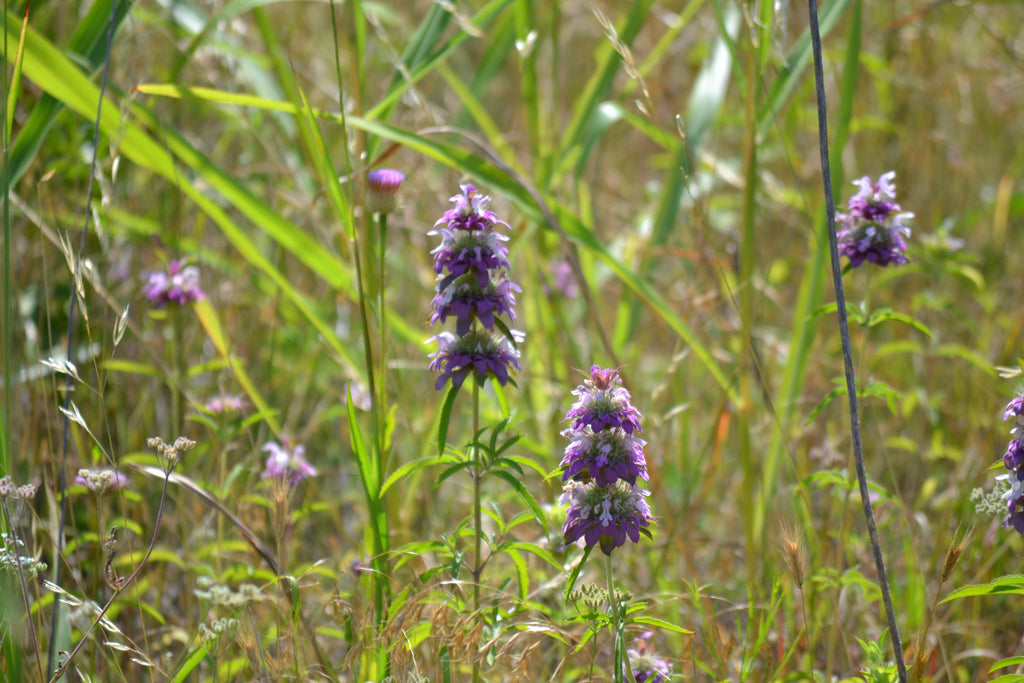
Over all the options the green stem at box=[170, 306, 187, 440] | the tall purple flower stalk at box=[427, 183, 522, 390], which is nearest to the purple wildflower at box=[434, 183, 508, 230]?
the tall purple flower stalk at box=[427, 183, 522, 390]

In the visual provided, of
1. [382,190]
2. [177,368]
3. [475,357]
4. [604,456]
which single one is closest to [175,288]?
[177,368]

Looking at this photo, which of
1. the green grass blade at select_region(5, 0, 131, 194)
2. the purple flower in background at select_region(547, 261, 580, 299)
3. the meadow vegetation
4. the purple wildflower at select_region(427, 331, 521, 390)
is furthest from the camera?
the purple flower in background at select_region(547, 261, 580, 299)

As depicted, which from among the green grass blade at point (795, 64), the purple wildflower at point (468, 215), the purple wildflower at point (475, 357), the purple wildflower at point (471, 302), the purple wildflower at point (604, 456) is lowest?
the purple wildflower at point (604, 456)

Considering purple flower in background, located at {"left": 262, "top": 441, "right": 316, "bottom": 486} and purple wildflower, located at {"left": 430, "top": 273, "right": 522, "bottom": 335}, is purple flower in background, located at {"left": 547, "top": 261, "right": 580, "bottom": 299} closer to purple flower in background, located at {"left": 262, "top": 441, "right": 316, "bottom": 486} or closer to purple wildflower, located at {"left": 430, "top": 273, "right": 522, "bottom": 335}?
purple flower in background, located at {"left": 262, "top": 441, "right": 316, "bottom": 486}

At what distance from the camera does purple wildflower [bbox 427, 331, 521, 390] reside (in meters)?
1.46

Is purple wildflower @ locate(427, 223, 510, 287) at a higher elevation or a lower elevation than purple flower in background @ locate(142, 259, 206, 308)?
lower

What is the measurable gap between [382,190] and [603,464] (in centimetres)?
70

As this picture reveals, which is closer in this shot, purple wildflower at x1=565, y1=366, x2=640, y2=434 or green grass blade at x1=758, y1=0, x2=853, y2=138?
purple wildflower at x1=565, y1=366, x2=640, y2=434

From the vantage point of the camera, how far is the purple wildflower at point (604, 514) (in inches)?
55.9

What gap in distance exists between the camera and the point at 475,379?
1.48 m

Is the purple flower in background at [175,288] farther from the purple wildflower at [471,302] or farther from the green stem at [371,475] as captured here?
the purple wildflower at [471,302]

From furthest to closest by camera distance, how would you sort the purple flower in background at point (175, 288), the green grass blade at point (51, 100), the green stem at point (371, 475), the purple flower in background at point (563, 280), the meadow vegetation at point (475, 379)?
the purple flower in background at point (563, 280) < the purple flower in background at point (175, 288) < the green grass blade at point (51, 100) < the green stem at point (371, 475) < the meadow vegetation at point (475, 379)

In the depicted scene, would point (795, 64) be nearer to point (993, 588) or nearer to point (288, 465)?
point (993, 588)

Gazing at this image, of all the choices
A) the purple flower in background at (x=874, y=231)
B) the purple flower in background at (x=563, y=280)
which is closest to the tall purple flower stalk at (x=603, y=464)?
the purple flower in background at (x=874, y=231)
